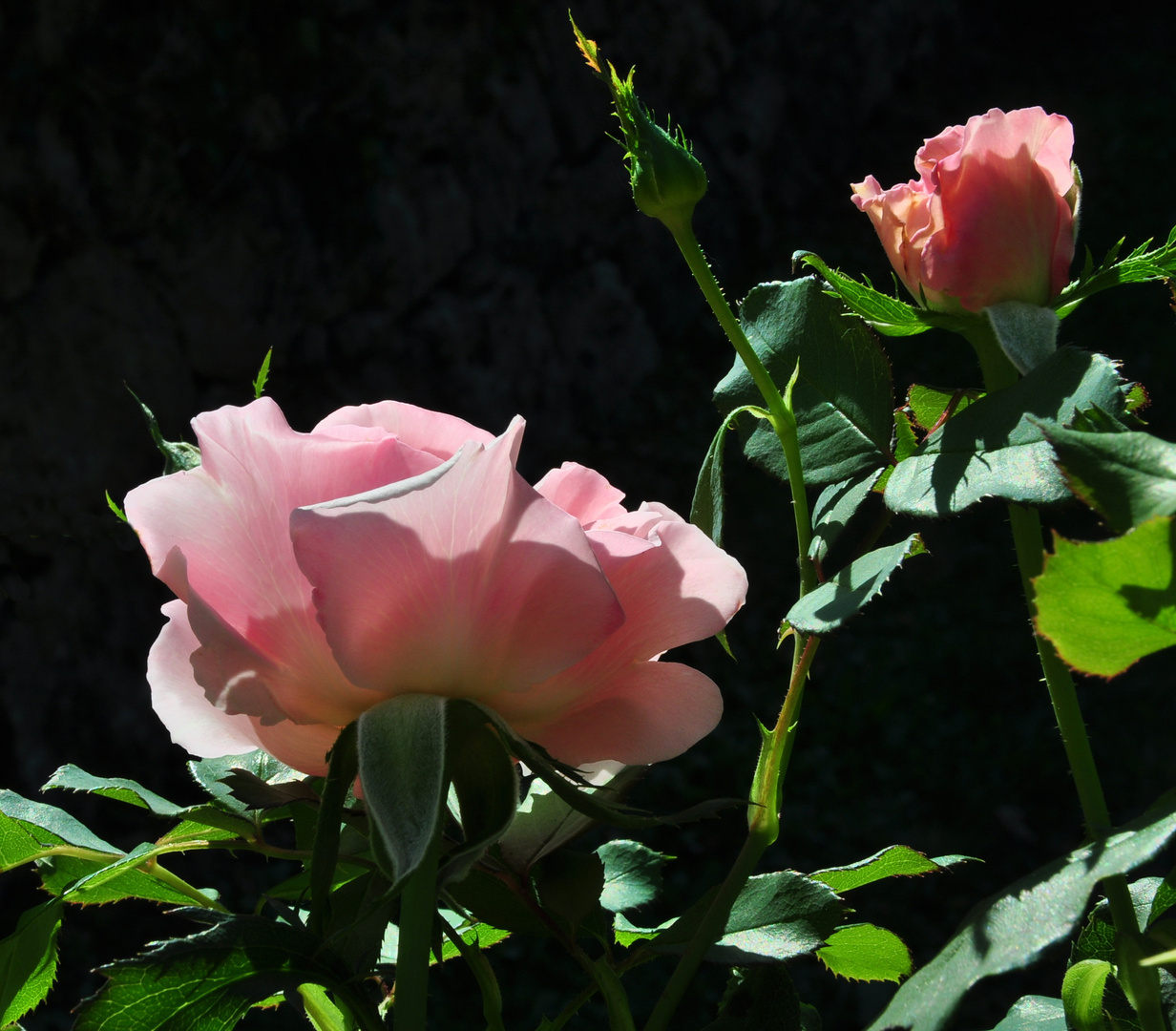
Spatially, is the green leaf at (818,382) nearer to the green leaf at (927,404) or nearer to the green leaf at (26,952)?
the green leaf at (927,404)

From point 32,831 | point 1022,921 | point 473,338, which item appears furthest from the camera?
point 473,338

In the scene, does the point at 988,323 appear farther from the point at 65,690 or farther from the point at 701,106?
the point at 701,106

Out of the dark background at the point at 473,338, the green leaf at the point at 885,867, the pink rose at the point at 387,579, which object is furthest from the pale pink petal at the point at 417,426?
the dark background at the point at 473,338

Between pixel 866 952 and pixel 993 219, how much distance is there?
0.17 meters

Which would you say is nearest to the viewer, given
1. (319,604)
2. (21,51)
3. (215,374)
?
(319,604)

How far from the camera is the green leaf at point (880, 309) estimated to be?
0.24 metres

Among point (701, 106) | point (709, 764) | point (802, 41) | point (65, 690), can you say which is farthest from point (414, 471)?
point (802, 41)

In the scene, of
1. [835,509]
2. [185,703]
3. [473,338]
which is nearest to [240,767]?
[185,703]

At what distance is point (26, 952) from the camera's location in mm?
241

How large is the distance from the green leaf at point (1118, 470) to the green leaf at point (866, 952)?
0.50ft

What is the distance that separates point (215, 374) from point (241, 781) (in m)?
2.11

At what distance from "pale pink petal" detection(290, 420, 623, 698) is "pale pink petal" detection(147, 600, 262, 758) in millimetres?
43

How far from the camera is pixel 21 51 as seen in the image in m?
1.92

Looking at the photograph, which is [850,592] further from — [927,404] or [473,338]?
[473,338]
